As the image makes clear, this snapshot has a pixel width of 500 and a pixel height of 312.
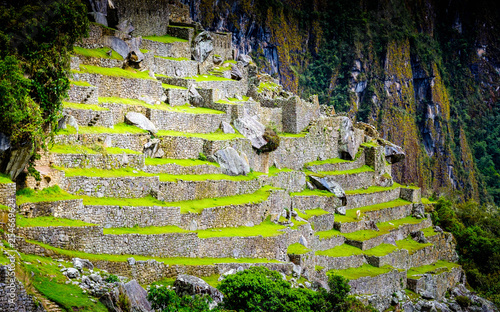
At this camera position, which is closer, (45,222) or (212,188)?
(45,222)

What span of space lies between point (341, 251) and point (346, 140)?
47.7 ft

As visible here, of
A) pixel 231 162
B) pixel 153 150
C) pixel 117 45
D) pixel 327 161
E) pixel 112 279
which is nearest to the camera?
pixel 112 279

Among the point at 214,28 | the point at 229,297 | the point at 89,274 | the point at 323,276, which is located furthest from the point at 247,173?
the point at 214,28

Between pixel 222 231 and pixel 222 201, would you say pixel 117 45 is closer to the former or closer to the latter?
pixel 222 201

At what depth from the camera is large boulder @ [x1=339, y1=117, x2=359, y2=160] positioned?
62.0m

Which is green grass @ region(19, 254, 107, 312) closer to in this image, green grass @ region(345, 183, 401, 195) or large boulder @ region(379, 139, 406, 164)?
green grass @ region(345, 183, 401, 195)

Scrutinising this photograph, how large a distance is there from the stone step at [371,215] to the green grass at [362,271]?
362 centimetres

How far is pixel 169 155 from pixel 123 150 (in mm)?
A: 5101

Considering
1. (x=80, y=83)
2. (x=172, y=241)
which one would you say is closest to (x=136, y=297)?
(x=172, y=241)

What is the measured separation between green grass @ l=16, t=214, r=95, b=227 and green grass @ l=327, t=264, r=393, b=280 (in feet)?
64.2

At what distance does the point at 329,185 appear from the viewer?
183ft

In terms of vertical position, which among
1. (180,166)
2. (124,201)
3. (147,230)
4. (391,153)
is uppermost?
(391,153)

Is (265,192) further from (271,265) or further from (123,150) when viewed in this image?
(123,150)

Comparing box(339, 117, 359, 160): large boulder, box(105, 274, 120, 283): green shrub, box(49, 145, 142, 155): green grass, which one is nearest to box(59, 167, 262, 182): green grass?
box(49, 145, 142, 155): green grass
